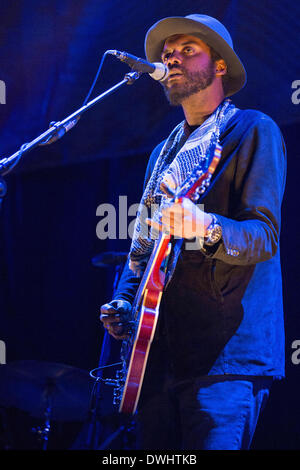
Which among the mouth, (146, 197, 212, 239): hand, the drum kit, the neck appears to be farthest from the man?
the drum kit

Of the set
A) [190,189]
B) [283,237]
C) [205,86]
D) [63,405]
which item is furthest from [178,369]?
[63,405]

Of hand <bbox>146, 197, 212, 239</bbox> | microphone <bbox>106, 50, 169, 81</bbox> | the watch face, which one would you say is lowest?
the watch face

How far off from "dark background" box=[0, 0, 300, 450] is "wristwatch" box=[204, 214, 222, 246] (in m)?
1.82

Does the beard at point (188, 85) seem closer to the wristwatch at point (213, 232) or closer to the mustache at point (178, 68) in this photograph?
the mustache at point (178, 68)

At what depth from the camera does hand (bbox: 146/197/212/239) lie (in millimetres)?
1677

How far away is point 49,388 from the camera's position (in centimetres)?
370

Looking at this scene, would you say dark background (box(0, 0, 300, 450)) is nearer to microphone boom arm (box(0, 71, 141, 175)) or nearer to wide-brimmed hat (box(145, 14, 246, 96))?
wide-brimmed hat (box(145, 14, 246, 96))

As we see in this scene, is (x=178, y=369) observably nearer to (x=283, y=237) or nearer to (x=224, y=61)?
(x=224, y=61)

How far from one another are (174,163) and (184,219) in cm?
70

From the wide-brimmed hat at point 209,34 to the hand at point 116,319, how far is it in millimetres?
1285

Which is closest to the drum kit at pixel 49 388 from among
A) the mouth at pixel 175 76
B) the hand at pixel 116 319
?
the hand at pixel 116 319

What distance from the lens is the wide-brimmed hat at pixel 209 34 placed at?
8.23ft

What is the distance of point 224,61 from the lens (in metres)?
2.62

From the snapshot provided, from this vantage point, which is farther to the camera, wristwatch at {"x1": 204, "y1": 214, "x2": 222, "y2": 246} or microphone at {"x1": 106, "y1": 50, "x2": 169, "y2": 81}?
microphone at {"x1": 106, "y1": 50, "x2": 169, "y2": 81}
